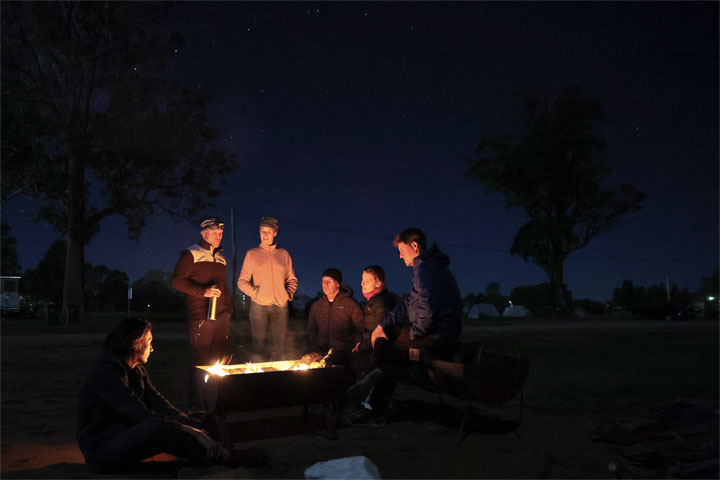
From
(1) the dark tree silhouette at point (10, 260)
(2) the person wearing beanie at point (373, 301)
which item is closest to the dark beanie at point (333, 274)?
(2) the person wearing beanie at point (373, 301)

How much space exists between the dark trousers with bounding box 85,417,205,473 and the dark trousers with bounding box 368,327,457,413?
1897 mm

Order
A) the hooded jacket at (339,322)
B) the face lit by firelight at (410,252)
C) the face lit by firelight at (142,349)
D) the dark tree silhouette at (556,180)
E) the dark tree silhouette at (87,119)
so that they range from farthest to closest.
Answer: the dark tree silhouette at (556,180) < the dark tree silhouette at (87,119) < the hooded jacket at (339,322) < the face lit by firelight at (410,252) < the face lit by firelight at (142,349)

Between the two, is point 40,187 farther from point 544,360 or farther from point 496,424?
point 496,424

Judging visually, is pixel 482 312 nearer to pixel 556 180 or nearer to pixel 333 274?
pixel 556 180

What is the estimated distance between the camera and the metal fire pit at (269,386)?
4090mm

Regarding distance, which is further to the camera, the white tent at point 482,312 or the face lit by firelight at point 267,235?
the white tent at point 482,312

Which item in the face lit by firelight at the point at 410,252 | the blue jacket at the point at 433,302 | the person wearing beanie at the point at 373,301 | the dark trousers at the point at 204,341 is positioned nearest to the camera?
the blue jacket at the point at 433,302

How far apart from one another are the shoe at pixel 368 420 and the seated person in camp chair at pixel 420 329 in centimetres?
32

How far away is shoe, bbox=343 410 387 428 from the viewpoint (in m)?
5.33

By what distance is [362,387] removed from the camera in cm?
501

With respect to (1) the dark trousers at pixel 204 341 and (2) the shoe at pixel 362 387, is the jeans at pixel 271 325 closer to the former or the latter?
(1) the dark trousers at pixel 204 341

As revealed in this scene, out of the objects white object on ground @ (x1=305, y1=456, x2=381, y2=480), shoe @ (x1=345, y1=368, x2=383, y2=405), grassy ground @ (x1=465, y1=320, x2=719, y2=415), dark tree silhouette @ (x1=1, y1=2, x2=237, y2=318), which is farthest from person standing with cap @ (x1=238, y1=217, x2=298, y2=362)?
dark tree silhouette @ (x1=1, y1=2, x2=237, y2=318)

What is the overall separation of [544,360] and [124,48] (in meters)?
23.5

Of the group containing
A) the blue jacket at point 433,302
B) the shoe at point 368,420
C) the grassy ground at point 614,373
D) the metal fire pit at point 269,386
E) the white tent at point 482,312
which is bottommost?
the white tent at point 482,312
